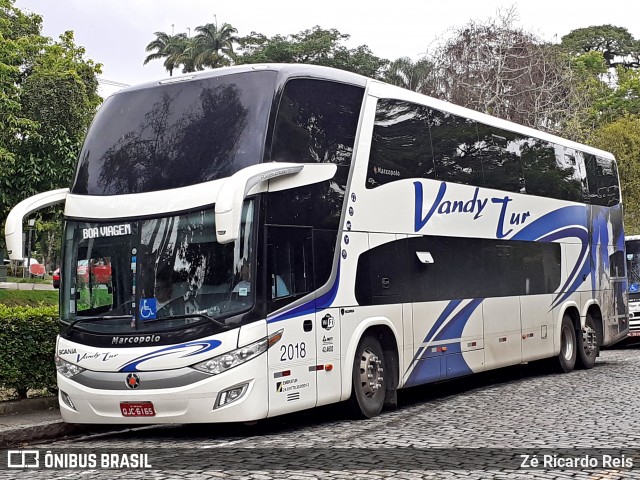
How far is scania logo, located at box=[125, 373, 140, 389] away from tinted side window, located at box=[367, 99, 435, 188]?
13.1ft

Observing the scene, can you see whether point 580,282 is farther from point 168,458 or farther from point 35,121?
point 35,121

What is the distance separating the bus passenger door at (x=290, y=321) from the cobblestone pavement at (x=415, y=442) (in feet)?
1.52

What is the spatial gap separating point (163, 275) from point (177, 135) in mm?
1699

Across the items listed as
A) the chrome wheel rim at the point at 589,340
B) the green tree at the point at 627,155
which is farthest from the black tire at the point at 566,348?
the green tree at the point at 627,155

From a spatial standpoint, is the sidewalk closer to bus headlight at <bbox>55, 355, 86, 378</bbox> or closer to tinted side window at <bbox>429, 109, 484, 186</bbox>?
bus headlight at <bbox>55, 355, 86, 378</bbox>

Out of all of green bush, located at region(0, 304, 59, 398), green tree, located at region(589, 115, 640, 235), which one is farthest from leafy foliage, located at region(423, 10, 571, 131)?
green bush, located at region(0, 304, 59, 398)

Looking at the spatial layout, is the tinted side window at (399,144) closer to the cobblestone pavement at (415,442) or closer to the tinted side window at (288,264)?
the tinted side window at (288,264)

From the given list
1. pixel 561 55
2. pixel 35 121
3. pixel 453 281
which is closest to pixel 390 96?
pixel 453 281

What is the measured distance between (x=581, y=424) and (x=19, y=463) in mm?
6073

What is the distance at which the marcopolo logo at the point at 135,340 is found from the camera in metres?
10.4

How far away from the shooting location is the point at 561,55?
133 feet

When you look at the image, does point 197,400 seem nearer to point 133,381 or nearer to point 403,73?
point 133,381

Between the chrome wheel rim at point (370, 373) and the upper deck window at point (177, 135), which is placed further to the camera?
the chrome wheel rim at point (370, 373)

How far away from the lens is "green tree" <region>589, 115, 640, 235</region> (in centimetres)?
4212
